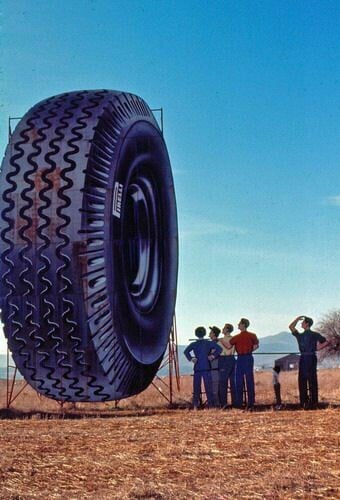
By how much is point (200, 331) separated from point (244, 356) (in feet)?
3.62

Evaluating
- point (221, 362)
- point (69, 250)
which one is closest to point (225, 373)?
point (221, 362)

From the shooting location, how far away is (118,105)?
1109 centimetres

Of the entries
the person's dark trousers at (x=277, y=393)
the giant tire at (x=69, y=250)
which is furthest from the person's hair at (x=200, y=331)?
the giant tire at (x=69, y=250)

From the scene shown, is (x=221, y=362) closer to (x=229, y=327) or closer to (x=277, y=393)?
(x=229, y=327)

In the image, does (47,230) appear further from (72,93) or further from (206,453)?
(206,453)

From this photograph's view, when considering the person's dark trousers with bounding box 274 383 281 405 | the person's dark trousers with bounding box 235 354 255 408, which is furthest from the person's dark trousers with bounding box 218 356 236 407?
the person's dark trousers with bounding box 274 383 281 405

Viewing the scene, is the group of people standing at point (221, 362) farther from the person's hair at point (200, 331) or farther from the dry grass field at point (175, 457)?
the dry grass field at point (175, 457)

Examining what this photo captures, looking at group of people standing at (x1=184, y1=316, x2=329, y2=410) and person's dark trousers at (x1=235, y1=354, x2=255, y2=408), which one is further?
person's dark trousers at (x1=235, y1=354, x2=255, y2=408)

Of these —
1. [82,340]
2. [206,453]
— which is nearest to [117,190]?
[82,340]

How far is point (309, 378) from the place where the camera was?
1181cm

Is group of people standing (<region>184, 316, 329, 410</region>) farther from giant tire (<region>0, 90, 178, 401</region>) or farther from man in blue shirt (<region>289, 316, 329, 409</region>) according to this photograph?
giant tire (<region>0, 90, 178, 401</region>)

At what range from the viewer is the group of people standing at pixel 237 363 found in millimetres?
11797

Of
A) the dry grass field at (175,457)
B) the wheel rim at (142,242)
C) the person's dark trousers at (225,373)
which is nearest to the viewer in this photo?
the dry grass field at (175,457)

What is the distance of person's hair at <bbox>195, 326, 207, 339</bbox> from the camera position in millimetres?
12951
